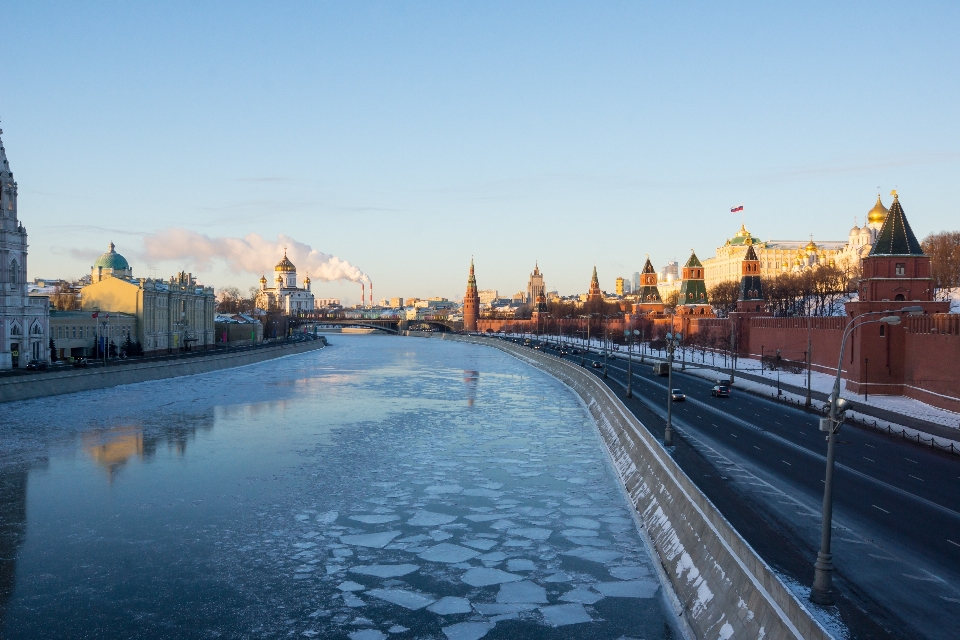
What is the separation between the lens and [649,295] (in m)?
116

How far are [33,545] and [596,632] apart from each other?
13.1 metres

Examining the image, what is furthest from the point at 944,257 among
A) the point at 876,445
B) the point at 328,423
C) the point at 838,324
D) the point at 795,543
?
the point at 795,543

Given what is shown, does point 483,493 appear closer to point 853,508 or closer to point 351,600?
point 351,600

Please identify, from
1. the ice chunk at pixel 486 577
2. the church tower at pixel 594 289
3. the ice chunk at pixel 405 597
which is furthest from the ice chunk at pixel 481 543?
the church tower at pixel 594 289

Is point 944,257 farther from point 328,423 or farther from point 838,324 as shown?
point 328,423

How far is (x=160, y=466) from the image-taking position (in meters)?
27.5

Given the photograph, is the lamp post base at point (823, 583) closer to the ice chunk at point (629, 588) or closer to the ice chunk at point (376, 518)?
the ice chunk at point (629, 588)

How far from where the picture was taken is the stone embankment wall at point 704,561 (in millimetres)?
10742

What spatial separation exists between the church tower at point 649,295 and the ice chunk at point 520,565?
97.2 meters

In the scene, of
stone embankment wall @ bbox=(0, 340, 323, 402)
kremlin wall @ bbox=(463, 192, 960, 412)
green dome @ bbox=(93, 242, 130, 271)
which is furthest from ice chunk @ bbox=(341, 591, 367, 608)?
green dome @ bbox=(93, 242, 130, 271)

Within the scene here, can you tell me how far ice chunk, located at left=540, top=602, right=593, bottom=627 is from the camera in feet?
45.8

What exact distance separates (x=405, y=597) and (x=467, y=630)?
1.83 metres

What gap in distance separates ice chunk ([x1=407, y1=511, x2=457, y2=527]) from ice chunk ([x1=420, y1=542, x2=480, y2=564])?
6.16 feet

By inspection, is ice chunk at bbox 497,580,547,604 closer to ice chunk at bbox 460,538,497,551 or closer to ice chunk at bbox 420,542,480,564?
ice chunk at bbox 420,542,480,564
